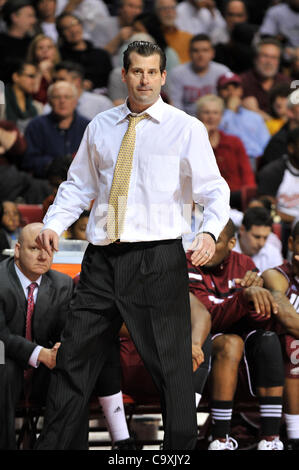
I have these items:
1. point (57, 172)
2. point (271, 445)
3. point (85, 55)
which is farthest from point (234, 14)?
point (271, 445)

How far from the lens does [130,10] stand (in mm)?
8961

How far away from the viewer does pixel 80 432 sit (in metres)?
3.40

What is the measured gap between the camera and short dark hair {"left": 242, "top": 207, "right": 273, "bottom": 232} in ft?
17.8

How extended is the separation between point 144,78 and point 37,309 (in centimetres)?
128

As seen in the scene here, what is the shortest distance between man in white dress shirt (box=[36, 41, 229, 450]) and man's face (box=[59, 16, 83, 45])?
5.37 m

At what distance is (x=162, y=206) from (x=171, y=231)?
3.8 inches

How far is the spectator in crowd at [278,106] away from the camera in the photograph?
8070 mm

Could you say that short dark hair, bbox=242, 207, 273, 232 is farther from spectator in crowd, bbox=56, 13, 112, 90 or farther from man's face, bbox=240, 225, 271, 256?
spectator in crowd, bbox=56, 13, 112, 90

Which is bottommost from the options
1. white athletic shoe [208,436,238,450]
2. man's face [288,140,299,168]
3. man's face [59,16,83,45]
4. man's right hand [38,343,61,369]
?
white athletic shoe [208,436,238,450]

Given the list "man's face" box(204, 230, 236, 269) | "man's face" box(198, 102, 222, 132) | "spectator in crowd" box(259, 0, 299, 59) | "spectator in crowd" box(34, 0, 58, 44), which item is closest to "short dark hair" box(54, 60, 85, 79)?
"spectator in crowd" box(34, 0, 58, 44)

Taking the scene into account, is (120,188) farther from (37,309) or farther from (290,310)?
(290,310)

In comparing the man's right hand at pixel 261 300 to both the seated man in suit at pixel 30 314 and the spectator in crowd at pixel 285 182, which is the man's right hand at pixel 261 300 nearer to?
the seated man in suit at pixel 30 314
